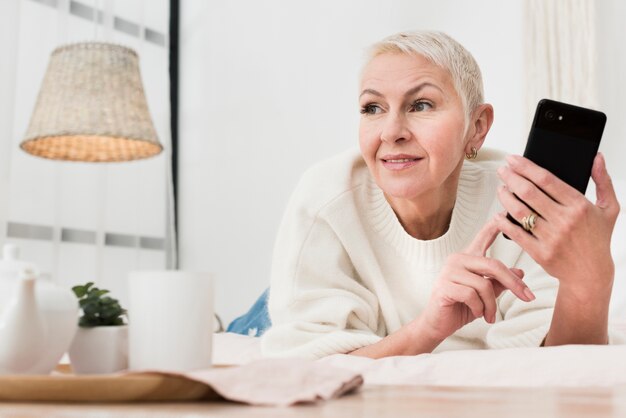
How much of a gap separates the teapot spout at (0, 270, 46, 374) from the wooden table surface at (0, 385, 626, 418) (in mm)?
131

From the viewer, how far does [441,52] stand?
1.25 metres

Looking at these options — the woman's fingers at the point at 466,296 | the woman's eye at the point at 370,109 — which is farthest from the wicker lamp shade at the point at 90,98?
the woman's fingers at the point at 466,296

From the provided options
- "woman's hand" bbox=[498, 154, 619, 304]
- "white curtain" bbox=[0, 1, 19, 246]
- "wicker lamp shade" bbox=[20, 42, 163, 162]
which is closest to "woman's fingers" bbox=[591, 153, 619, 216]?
"woman's hand" bbox=[498, 154, 619, 304]

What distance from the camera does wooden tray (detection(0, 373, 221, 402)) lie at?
1.47 ft

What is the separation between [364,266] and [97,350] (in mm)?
723

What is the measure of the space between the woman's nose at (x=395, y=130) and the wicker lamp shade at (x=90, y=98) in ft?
3.73

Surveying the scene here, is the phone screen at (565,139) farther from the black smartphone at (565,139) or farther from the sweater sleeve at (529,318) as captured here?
the sweater sleeve at (529,318)

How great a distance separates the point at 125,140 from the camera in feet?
7.98

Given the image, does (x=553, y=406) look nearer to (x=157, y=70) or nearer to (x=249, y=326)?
(x=249, y=326)

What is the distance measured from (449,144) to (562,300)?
0.32m

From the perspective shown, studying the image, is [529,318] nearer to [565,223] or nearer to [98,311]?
[565,223]

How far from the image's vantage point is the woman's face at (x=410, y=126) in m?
1.24

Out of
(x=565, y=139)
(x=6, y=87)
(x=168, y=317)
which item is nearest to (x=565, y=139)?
(x=565, y=139)

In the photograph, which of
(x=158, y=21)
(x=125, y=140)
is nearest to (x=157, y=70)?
(x=158, y=21)
